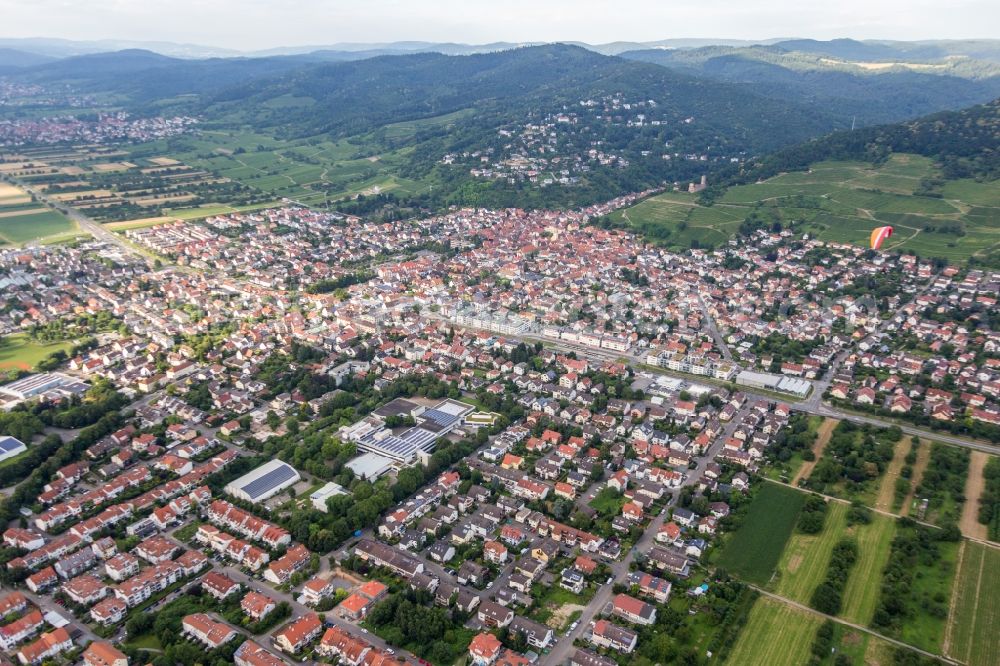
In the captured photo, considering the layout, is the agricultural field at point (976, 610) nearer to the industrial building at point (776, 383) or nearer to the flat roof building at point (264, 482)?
the industrial building at point (776, 383)

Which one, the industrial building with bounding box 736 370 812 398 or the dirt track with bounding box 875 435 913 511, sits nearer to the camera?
the dirt track with bounding box 875 435 913 511

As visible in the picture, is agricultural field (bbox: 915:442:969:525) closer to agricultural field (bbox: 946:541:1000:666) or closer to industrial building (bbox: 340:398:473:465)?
agricultural field (bbox: 946:541:1000:666)

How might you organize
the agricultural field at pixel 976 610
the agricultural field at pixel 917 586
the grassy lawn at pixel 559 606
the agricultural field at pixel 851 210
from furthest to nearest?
the agricultural field at pixel 851 210 < the grassy lawn at pixel 559 606 < the agricultural field at pixel 917 586 < the agricultural field at pixel 976 610

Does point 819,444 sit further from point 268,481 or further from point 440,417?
point 268,481

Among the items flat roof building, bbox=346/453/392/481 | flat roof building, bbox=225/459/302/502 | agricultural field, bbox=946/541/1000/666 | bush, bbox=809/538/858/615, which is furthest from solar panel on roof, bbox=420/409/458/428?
agricultural field, bbox=946/541/1000/666

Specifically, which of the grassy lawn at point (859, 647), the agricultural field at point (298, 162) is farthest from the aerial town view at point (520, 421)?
the agricultural field at point (298, 162)

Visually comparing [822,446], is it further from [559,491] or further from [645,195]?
[645,195]

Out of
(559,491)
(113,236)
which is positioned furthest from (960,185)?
(113,236)
